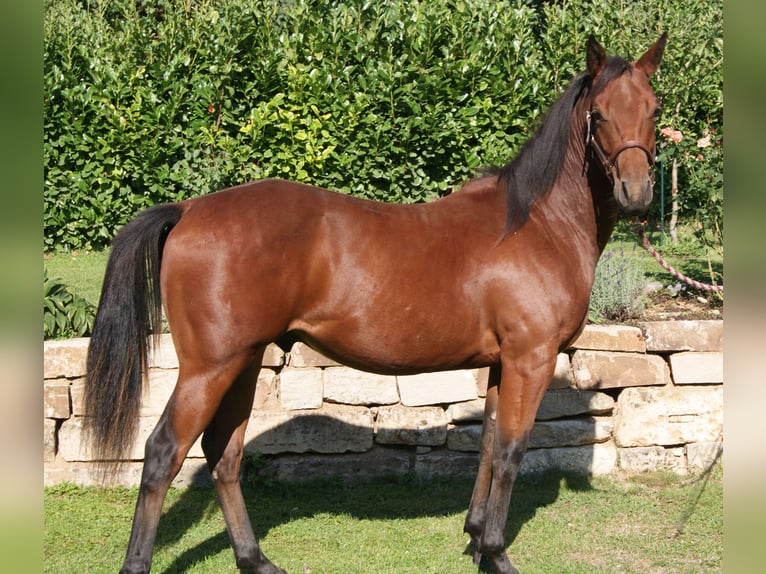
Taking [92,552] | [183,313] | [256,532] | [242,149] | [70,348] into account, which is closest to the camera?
[183,313]

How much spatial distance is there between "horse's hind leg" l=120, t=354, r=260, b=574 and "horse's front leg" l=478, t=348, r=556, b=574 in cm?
132

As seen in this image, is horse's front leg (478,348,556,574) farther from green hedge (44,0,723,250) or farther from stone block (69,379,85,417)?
green hedge (44,0,723,250)

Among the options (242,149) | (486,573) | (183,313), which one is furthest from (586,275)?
(242,149)

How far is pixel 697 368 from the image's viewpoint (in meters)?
5.26

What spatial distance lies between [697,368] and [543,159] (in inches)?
92.7

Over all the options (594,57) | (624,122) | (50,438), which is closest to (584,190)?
(624,122)

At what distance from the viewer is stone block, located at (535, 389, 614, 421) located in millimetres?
5188

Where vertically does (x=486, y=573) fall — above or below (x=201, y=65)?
below

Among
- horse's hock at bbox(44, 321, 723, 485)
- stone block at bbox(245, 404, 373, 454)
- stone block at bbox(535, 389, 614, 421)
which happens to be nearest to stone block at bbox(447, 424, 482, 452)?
horse's hock at bbox(44, 321, 723, 485)

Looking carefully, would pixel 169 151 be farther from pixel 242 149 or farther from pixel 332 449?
pixel 332 449

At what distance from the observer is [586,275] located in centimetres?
382

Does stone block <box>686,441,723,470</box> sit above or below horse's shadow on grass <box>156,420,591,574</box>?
above

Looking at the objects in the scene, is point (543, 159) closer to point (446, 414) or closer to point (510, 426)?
point (510, 426)
